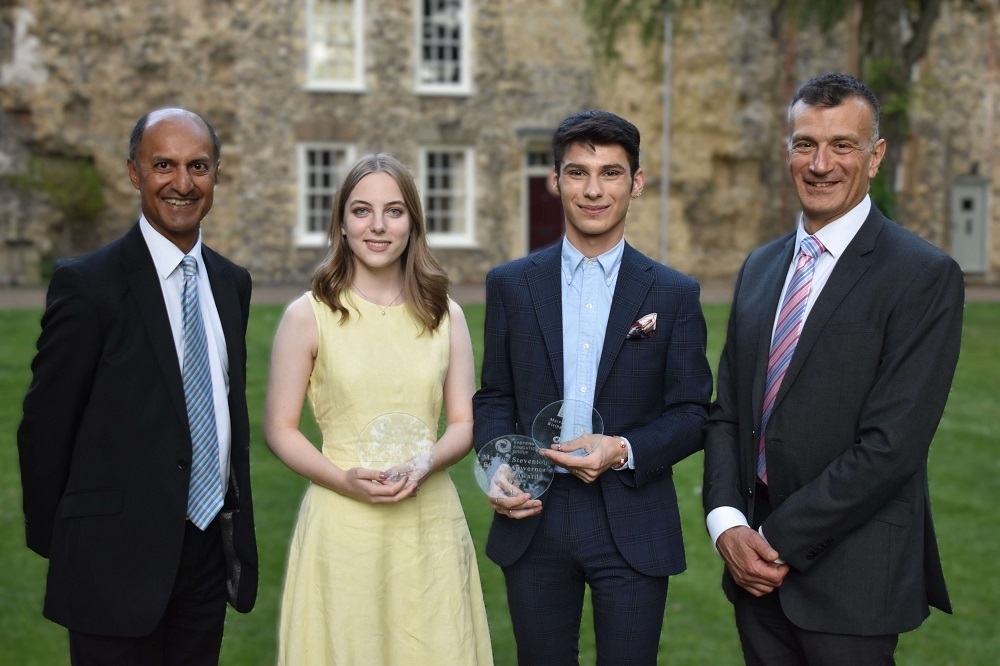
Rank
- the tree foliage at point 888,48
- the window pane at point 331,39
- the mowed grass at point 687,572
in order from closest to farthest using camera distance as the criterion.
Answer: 1. the mowed grass at point 687,572
2. the tree foliage at point 888,48
3. the window pane at point 331,39

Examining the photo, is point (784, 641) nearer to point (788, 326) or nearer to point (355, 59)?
point (788, 326)

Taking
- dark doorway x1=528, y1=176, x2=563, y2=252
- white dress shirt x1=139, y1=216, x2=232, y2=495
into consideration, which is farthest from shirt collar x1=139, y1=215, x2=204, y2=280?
dark doorway x1=528, y1=176, x2=563, y2=252

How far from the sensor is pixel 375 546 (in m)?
3.32

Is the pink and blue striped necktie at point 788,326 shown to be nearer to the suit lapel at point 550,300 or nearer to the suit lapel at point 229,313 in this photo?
the suit lapel at point 550,300

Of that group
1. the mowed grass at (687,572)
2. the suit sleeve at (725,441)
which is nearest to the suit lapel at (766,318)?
→ the suit sleeve at (725,441)

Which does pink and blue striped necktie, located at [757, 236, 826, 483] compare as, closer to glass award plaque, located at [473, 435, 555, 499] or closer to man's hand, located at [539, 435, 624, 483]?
man's hand, located at [539, 435, 624, 483]

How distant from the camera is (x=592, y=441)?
10.1ft

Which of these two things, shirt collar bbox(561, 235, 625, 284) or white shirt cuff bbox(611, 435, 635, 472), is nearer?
white shirt cuff bbox(611, 435, 635, 472)

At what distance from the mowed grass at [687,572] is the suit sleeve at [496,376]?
635 millimetres

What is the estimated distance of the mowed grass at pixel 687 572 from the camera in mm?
5363

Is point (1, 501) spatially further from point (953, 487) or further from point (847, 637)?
point (953, 487)

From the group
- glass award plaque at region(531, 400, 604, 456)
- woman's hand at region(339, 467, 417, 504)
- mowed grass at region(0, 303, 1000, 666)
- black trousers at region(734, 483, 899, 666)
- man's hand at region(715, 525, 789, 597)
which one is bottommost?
mowed grass at region(0, 303, 1000, 666)

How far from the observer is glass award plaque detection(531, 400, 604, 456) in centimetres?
315

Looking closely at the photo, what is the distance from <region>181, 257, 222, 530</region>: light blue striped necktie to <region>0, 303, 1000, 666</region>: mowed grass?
741 millimetres
